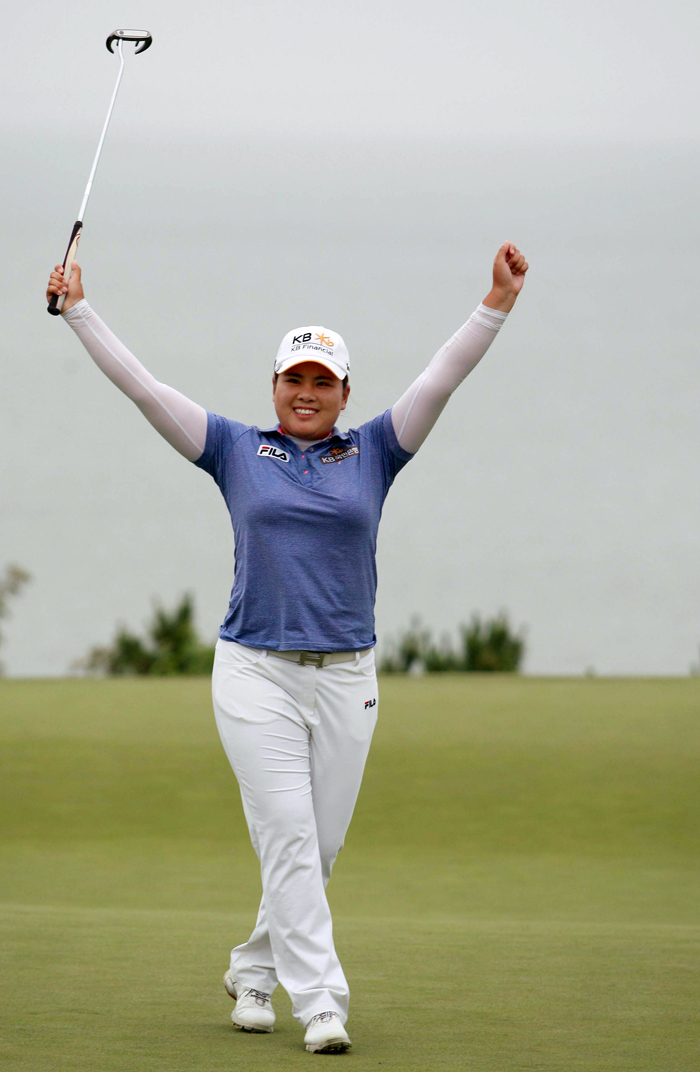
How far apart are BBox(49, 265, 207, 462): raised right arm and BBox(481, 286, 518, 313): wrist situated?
0.72 m

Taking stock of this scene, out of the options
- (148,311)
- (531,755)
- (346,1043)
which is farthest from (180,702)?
(346,1043)

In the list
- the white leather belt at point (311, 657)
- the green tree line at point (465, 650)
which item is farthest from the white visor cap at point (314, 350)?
the green tree line at point (465, 650)

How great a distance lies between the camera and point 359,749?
313 cm

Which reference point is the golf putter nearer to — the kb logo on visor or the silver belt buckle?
the kb logo on visor

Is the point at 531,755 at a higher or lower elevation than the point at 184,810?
higher

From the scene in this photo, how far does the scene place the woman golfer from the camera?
9.89 feet

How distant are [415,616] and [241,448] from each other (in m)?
9.43

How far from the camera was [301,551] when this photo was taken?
3031 millimetres

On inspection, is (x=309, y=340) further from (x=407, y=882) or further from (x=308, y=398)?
(x=407, y=882)

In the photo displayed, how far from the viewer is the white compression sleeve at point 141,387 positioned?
3.16m

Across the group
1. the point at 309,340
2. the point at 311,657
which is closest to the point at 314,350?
the point at 309,340

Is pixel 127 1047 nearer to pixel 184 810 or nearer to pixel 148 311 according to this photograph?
pixel 184 810

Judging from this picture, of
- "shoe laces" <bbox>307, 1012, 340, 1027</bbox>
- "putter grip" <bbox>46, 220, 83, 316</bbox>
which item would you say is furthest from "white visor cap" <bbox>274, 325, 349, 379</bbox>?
"shoe laces" <bbox>307, 1012, 340, 1027</bbox>

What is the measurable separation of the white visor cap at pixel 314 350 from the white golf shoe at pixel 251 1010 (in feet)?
4.84
